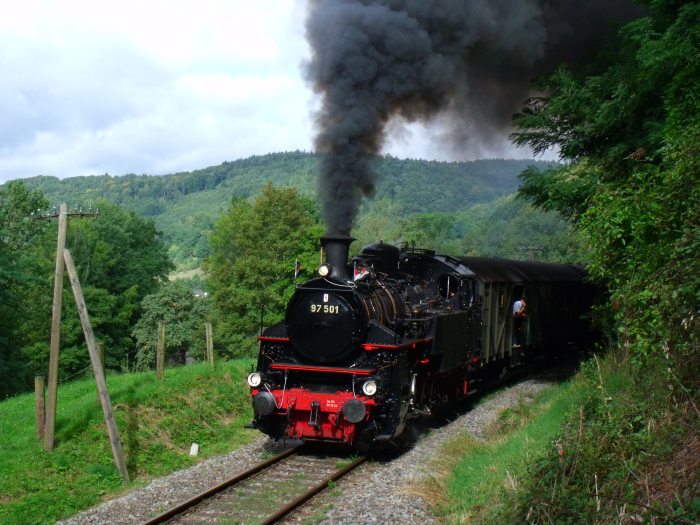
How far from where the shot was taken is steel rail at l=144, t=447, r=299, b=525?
777 centimetres

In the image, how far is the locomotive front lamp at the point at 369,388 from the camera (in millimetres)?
10039

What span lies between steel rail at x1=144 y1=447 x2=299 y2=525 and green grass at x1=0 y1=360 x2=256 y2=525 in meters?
1.58

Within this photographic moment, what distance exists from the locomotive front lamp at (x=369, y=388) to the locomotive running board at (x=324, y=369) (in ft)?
0.60

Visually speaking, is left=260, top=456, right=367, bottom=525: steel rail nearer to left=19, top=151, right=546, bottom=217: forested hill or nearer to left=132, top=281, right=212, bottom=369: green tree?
left=132, top=281, right=212, bottom=369: green tree

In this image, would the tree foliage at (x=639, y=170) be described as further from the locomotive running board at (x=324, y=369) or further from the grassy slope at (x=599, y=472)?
the locomotive running board at (x=324, y=369)

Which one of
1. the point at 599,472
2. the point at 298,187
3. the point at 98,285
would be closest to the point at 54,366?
the point at 599,472

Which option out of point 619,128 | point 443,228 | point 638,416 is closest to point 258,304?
point 619,128

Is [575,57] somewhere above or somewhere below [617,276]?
above

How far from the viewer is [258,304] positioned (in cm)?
3812

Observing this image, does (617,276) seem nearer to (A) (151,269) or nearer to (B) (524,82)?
(B) (524,82)

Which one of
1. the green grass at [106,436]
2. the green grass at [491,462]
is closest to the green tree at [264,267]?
the green grass at [106,436]

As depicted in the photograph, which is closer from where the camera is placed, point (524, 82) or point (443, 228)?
point (524, 82)

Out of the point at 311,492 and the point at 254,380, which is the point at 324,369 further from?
the point at 311,492

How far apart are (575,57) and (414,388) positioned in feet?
28.6
